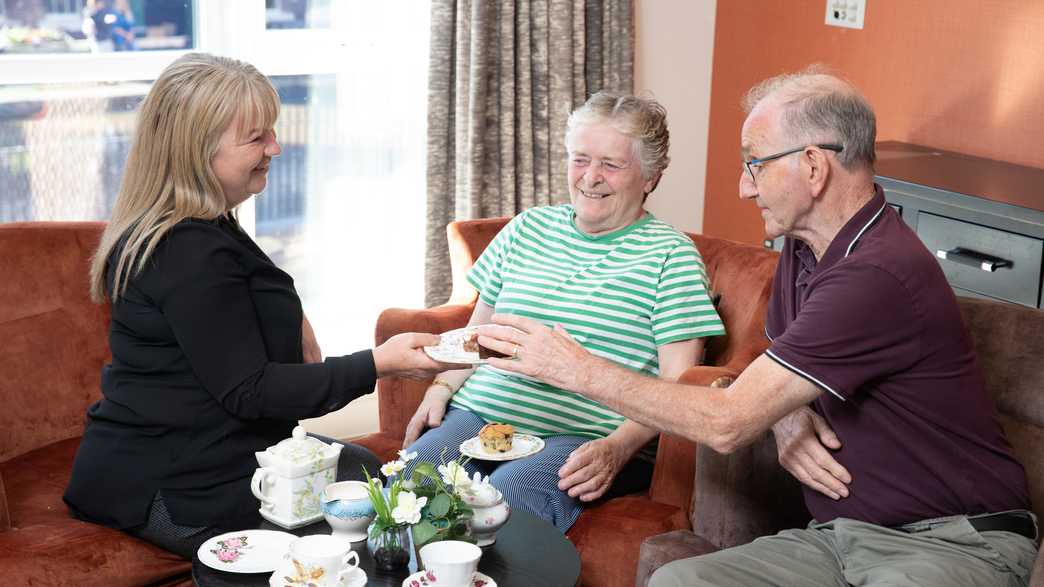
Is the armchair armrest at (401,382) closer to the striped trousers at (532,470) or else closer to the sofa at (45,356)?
the striped trousers at (532,470)

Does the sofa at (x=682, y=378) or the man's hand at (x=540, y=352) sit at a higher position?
the man's hand at (x=540, y=352)

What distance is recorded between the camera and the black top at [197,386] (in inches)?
80.3

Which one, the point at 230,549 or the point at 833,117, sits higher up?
the point at 833,117

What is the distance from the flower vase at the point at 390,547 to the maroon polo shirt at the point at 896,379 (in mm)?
675

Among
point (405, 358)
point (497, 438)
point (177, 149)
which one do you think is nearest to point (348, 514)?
point (405, 358)

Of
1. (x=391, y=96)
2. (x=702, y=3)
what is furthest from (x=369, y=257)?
(x=702, y=3)

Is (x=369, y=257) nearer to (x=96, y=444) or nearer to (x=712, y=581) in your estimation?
(x=96, y=444)

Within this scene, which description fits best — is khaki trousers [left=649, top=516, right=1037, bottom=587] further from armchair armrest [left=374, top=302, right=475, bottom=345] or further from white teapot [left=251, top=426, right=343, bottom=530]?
armchair armrest [left=374, top=302, right=475, bottom=345]

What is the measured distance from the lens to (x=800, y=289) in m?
2.10

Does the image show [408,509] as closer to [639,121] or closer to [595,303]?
[595,303]

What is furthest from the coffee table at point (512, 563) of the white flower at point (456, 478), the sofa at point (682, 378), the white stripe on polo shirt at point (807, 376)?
the white stripe on polo shirt at point (807, 376)

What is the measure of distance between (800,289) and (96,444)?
1.37 m

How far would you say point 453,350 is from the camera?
225 centimetres

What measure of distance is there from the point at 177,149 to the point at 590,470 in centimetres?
103
